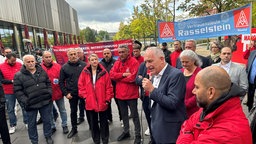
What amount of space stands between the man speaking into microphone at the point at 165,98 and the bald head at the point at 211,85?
2.39 feet

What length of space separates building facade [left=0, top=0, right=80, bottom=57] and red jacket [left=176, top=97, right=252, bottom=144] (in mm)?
14975

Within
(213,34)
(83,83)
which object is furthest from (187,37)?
(83,83)

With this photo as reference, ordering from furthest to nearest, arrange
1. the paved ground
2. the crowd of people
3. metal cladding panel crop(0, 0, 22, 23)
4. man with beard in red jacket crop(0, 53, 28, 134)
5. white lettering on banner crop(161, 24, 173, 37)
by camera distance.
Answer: metal cladding panel crop(0, 0, 22, 23) < white lettering on banner crop(161, 24, 173, 37) < man with beard in red jacket crop(0, 53, 28, 134) < the paved ground < the crowd of people

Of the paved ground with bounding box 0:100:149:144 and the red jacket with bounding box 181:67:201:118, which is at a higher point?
the red jacket with bounding box 181:67:201:118

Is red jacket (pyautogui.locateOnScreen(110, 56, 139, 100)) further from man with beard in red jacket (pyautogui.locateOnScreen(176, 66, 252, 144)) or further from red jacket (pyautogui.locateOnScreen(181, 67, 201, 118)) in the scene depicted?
man with beard in red jacket (pyautogui.locateOnScreen(176, 66, 252, 144))

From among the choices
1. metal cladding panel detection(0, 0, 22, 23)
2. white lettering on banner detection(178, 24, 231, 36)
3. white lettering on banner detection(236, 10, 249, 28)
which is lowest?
white lettering on banner detection(178, 24, 231, 36)

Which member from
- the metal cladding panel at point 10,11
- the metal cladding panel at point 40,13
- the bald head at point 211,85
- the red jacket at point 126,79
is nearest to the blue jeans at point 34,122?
the red jacket at point 126,79

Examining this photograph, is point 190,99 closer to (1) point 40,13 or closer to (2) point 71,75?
(2) point 71,75

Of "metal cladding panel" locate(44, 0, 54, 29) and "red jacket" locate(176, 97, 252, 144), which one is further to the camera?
"metal cladding panel" locate(44, 0, 54, 29)

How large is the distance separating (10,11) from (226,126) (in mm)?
27367

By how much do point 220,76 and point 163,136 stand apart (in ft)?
3.82

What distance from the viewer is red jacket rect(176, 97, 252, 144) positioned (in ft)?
4.31

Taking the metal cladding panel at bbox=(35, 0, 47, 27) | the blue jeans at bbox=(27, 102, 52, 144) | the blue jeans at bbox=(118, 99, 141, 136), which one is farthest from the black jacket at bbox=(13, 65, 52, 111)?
the metal cladding panel at bbox=(35, 0, 47, 27)

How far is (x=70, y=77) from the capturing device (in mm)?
4648
